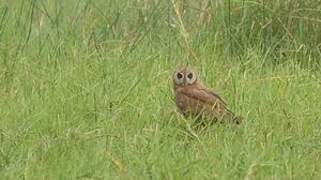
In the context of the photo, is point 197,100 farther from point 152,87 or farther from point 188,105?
point 152,87

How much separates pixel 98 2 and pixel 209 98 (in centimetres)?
223

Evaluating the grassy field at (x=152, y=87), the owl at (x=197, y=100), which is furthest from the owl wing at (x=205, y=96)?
the grassy field at (x=152, y=87)

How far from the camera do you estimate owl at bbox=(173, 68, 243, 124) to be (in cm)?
503

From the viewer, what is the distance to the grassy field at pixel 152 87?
4.46 metres

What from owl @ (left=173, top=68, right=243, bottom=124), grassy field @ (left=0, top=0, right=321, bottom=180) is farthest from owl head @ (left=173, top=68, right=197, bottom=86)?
grassy field @ (left=0, top=0, right=321, bottom=180)

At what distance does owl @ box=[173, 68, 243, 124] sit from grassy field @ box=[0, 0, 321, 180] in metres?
0.07

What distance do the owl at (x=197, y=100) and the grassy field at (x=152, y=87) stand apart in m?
0.07

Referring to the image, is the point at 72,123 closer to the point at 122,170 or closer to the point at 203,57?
the point at 122,170

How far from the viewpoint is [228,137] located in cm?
482

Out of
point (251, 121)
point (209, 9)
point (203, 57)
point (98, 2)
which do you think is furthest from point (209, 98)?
point (98, 2)

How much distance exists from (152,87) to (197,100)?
55 centimetres

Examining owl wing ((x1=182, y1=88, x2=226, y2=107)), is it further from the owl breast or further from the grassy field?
the grassy field

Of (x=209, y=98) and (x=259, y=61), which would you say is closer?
(x=209, y=98)

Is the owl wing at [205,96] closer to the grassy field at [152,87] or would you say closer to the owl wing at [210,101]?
the owl wing at [210,101]
